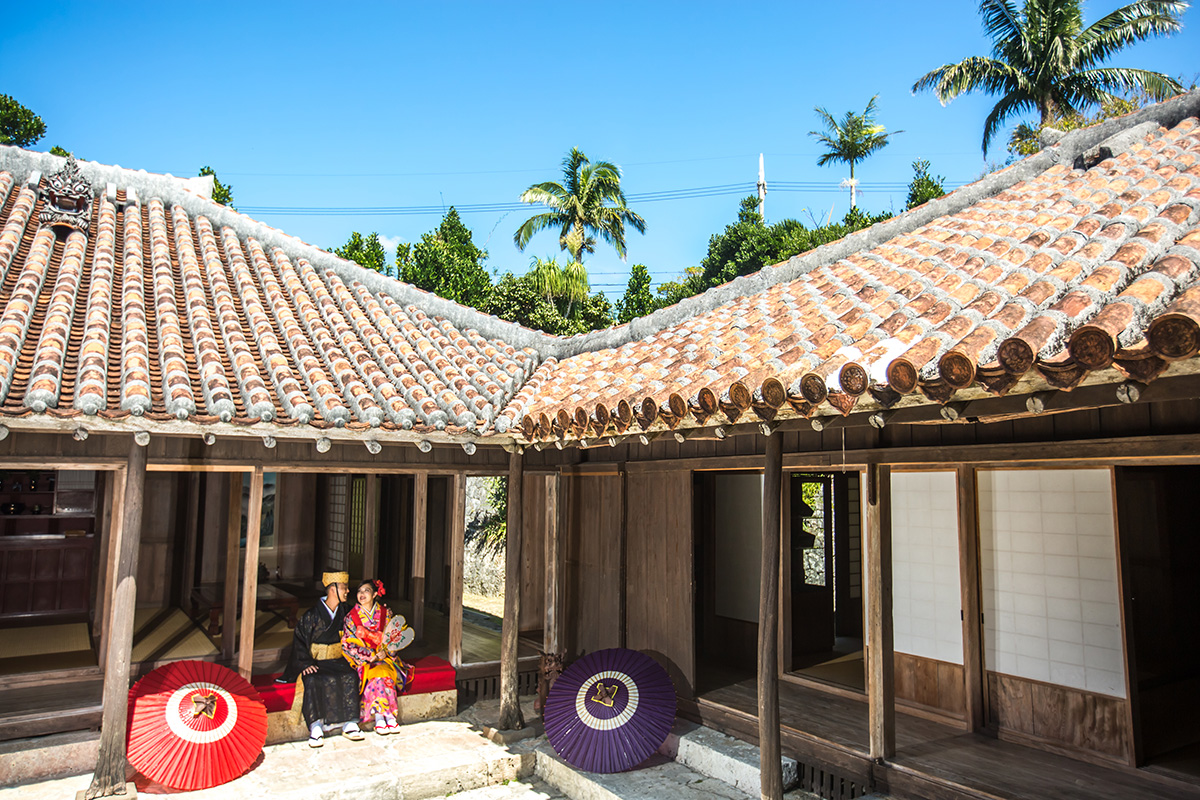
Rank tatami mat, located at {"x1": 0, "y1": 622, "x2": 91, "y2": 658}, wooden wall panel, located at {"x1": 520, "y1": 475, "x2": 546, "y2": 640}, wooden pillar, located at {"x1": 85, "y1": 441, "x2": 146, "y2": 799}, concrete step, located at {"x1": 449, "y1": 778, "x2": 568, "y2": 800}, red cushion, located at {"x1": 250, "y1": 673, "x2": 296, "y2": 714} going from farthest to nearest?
wooden wall panel, located at {"x1": 520, "y1": 475, "x2": 546, "y2": 640} → tatami mat, located at {"x1": 0, "y1": 622, "x2": 91, "y2": 658} → red cushion, located at {"x1": 250, "y1": 673, "x2": 296, "y2": 714} → concrete step, located at {"x1": 449, "y1": 778, "x2": 568, "y2": 800} → wooden pillar, located at {"x1": 85, "y1": 441, "x2": 146, "y2": 799}

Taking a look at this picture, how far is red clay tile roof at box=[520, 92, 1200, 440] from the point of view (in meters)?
2.93

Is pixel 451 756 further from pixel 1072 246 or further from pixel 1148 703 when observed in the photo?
pixel 1072 246

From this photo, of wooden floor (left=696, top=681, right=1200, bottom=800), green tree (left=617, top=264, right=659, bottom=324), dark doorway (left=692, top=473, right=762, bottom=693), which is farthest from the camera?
green tree (left=617, top=264, right=659, bottom=324)

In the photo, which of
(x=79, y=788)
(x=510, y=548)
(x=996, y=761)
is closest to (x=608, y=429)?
(x=510, y=548)

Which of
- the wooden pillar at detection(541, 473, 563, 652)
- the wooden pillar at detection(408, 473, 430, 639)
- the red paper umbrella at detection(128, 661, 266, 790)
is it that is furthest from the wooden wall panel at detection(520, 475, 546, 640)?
the red paper umbrella at detection(128, 661, 266, 790)

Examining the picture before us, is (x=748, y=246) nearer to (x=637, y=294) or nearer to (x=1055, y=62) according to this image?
(x=637, y=294)

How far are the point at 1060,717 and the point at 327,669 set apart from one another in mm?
6032

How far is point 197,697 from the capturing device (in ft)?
19.2

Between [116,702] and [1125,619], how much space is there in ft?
24.0

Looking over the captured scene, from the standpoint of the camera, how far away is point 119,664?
5.55 metres

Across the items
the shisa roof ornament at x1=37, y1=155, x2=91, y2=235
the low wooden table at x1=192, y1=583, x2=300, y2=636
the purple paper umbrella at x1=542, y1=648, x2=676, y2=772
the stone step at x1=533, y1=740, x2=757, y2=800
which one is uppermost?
the shisa roof ornament at x1=37, y1=155, x2=91, y2=235

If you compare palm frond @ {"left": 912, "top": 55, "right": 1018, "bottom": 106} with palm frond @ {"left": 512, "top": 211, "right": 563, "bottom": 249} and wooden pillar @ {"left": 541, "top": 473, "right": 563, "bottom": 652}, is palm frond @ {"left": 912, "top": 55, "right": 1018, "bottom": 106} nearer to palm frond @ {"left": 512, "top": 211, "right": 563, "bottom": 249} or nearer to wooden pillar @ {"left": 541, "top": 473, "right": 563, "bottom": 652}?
palm frond @ {"left": 512, "top": 211, "right": 563, "bottom": 249}

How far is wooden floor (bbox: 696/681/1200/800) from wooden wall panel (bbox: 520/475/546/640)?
9.93ft

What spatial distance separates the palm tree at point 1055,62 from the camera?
2164 centimetres
